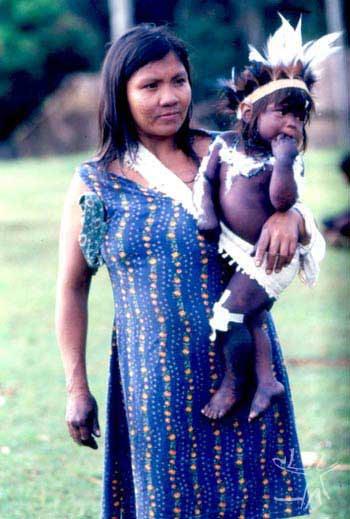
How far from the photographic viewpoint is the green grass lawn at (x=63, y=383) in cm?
458

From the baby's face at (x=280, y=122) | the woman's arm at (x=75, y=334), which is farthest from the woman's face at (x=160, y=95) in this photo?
the woman's arm at (x=75, y=334)

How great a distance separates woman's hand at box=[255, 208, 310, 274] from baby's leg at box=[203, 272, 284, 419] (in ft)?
0.29

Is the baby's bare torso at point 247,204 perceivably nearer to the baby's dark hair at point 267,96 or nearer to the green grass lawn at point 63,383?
the baby's dark hair at point 267,96

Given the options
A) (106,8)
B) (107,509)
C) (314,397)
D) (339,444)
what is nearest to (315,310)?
(314,397)

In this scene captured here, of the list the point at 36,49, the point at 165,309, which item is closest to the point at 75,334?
the point at 165,309

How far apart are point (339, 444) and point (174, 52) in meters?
3.02

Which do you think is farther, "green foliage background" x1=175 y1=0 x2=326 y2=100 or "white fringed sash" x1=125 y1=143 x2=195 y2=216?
"green foliage background" x1=175 y1=0 x2=326 y2=100

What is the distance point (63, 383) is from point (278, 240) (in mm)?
4164

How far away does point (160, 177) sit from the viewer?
274cm

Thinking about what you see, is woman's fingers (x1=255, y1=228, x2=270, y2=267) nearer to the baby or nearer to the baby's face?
the baby

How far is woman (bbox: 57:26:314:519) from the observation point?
2.69 meters

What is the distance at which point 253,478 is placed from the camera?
274 cm

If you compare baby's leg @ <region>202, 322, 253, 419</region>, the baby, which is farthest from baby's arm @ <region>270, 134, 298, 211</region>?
baby's leg @ <region>202, 322, 253, 419</region>

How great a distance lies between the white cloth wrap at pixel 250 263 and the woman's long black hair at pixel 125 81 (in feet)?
0.96
